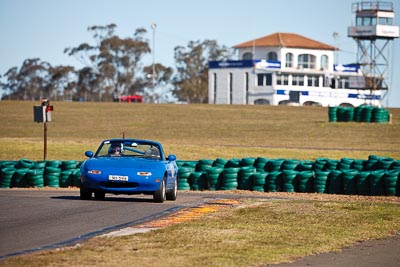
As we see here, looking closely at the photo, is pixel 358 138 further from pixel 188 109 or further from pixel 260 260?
pixel 260 260

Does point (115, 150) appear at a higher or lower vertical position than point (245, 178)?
higher

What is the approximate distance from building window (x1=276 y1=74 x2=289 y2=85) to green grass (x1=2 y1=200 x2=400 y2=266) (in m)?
93.6

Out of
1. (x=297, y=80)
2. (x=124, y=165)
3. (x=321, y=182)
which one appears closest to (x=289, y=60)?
(x=297, y=80)

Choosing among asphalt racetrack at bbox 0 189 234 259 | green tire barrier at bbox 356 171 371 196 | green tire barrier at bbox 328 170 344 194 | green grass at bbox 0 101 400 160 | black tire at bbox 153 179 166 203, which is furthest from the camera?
green grass at bbox 0 101 400 160

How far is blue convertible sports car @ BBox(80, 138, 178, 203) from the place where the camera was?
1856 cm

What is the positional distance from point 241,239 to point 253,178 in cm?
1284

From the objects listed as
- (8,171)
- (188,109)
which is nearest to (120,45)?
(188,109)

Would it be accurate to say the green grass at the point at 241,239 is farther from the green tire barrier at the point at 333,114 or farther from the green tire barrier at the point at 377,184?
the green tire barrier at the point at 333,114

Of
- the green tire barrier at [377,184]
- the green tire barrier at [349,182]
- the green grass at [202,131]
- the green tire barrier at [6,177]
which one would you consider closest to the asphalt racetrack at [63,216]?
the green tire barrier at [349,182]

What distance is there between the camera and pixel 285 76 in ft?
370

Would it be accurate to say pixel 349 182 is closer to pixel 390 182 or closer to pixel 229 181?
pixel 390 182

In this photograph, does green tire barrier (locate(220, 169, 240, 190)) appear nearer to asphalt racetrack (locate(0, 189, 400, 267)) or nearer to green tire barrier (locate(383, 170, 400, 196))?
green tire barrier (locate(383, 170, 400, 196))

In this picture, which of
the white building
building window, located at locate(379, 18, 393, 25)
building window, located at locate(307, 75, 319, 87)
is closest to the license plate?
building window, located at locate(379, 18, 393, 25)

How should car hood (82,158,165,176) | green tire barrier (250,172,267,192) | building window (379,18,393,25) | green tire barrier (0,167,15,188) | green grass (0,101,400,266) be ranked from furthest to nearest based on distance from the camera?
building window (379,18,393,25) < green tire barrier (0,167,15,188) < green tire barrier (250,172,267,192) < car hood (82,158,165,176) < green grass (0,101,400,266)
